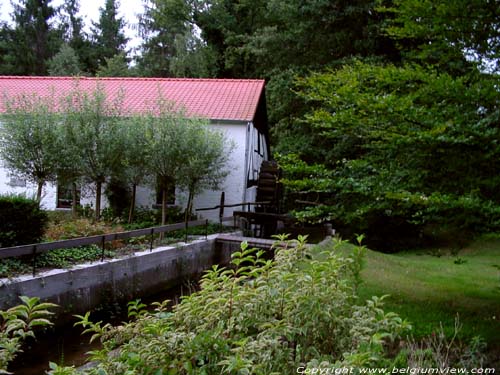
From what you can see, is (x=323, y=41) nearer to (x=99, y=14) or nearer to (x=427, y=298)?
(x=427, y=298)

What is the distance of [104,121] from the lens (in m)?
15.0

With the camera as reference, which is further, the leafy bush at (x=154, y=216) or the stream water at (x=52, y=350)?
the leafy bush at (x=154, y=216)

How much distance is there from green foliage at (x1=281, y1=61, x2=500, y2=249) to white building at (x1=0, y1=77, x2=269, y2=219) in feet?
34.1

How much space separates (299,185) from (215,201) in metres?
12.0

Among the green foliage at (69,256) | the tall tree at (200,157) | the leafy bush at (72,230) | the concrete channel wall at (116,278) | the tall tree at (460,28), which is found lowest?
the concrete channel wall at (116,278)

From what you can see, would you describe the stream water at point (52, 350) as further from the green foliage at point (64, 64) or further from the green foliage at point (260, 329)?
the green foliage at point (64, 64)

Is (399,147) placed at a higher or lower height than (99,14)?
lower

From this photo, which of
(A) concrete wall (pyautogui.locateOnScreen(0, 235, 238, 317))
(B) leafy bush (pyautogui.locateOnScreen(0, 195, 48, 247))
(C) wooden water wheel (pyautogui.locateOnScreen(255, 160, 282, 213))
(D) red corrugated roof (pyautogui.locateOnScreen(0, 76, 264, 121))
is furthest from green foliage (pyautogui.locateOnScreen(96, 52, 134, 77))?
(B) leafy bush (pyautogui.locateOnScreen(0, 195, 48, 247))

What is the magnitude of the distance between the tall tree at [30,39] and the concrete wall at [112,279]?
3210cm

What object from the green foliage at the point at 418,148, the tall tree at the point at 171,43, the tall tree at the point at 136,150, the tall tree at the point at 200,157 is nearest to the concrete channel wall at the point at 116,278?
the tall tree at the point at 200,157

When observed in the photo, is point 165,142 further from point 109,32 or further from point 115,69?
point 109,32

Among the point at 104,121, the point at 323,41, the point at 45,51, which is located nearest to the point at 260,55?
the point at 323,41

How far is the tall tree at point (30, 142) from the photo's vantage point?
1437cm

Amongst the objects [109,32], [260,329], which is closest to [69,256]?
[260,329]
